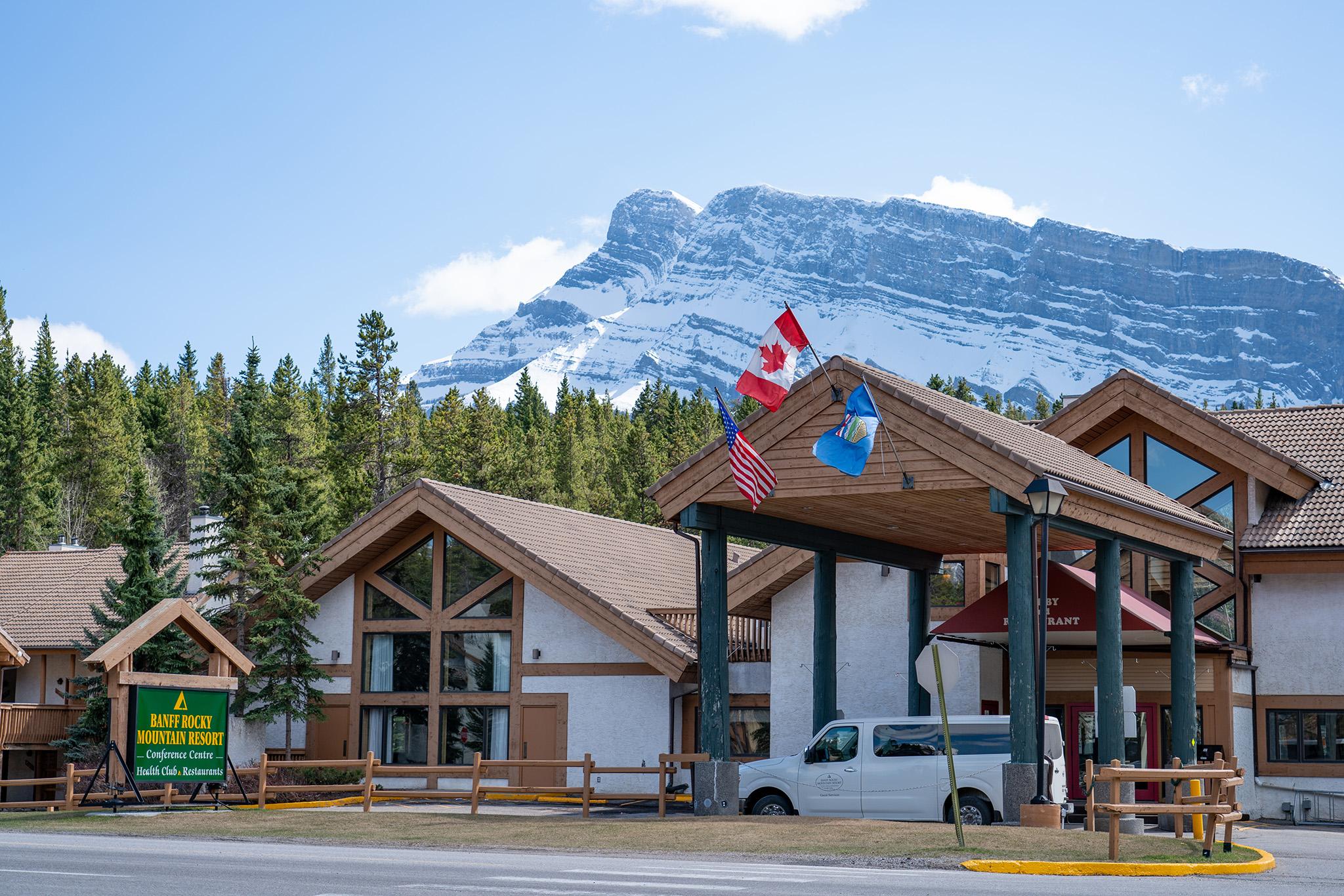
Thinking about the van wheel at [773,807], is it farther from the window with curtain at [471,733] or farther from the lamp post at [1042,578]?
the window with curtain at [471,733]

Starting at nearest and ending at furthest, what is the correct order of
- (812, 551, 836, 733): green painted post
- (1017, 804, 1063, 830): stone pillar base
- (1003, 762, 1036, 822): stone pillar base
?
1. (1017, 804, 1063, 830): stone pillar base
2. (1003, 762, 1036, 822): stone pillar base
3. (812, 551, 836, 733): green painted post

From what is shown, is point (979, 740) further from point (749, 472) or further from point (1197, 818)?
point (749, 472)

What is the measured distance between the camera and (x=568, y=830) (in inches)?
829

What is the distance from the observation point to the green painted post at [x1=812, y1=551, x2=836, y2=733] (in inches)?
1069

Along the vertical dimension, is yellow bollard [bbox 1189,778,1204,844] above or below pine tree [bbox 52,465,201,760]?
below

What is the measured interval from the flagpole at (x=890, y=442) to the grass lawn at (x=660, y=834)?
481 cm

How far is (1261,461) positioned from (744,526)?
13.1m

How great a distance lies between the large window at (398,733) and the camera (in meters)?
36.2

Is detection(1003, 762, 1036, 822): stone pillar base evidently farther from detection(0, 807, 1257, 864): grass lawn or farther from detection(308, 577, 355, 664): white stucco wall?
detection(308, 577, 355, 664): white stucco wall

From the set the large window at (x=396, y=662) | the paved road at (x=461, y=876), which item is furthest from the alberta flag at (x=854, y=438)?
the large window at (x=396, y=662)

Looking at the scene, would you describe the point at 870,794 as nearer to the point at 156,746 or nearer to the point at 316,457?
the point at 156,746

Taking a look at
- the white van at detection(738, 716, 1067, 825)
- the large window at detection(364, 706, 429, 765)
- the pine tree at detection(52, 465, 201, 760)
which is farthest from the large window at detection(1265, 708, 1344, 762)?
the pine tree at detection(52, 465, 201, 760)

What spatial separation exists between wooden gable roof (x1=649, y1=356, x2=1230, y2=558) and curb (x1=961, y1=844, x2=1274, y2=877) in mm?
6414

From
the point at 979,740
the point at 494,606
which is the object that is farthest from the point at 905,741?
the point at 494,606
